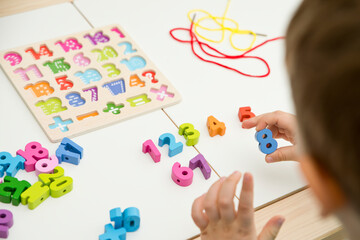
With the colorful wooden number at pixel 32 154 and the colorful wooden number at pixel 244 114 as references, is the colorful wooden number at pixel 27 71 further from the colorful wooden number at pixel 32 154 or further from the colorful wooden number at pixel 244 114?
the colorful wooden number at pixel 244 114

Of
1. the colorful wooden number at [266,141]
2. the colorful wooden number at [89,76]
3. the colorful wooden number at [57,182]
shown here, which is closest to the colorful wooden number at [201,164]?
the colorful wooden number at [266,141]

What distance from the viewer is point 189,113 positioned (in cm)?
110

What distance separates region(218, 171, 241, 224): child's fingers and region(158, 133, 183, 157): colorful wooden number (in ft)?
0.80

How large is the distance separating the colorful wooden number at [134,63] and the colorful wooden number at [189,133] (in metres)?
0.24

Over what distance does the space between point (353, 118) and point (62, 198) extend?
638 millimetres

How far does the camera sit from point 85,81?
115 centimetres

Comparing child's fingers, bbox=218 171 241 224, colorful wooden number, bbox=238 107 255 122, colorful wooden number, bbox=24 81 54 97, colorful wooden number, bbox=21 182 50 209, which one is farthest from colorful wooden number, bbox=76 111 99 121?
child's fingers, bbox=218 171 241 224

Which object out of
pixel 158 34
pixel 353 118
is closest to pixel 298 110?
pixel 353 118

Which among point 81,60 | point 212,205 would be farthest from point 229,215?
point 81,60

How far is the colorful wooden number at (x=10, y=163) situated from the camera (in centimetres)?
91

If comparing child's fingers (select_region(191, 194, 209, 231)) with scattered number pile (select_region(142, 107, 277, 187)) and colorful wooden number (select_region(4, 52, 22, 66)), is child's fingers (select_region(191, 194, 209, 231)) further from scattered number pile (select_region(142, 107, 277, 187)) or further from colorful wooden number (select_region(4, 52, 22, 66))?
colorful wooden number (select_region(4, 52, 22, 66))

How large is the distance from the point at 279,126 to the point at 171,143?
0.23 metres

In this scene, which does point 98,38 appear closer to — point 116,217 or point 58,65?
point 58,65

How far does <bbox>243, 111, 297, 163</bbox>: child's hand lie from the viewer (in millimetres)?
992
